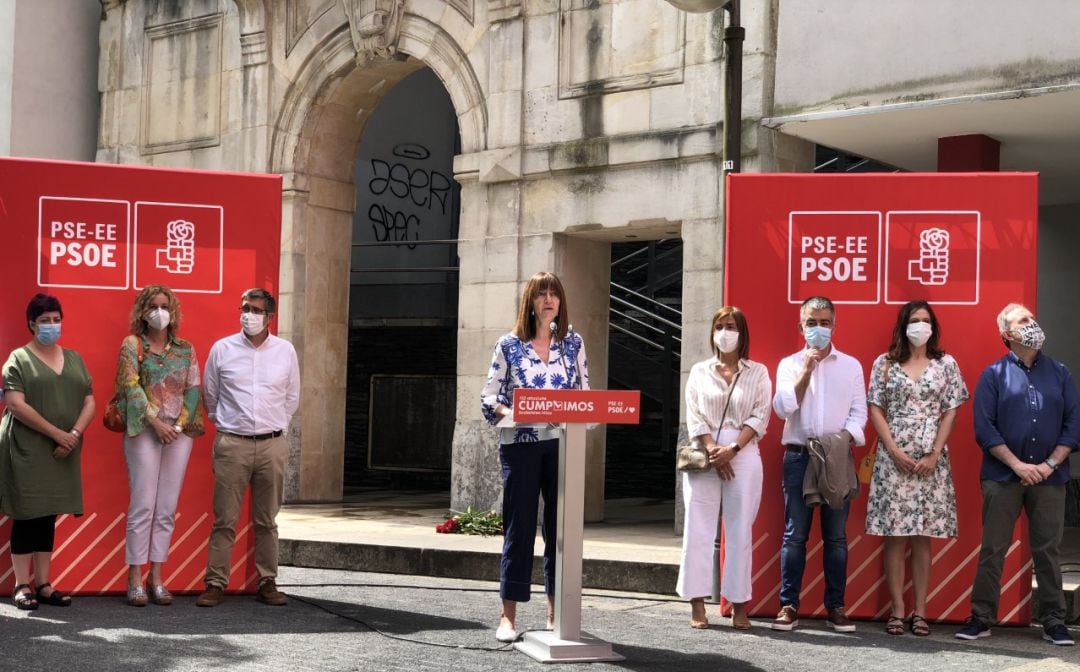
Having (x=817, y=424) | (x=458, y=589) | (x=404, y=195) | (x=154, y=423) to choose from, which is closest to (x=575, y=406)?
(x=817, y=424)

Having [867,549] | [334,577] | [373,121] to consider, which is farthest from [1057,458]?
[373,121]

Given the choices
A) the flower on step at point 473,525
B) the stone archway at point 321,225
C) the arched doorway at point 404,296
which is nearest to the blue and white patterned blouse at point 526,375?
the flower on step at point 473,525

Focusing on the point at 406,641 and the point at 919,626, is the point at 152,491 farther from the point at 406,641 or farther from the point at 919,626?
the point at 919,626

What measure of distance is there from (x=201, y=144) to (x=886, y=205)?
30.8ft

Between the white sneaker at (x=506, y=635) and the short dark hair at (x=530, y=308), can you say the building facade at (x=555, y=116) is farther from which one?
the white sneaker at (x=506, y=635)

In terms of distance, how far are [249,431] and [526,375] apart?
201cm

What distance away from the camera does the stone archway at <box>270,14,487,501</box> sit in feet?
49.9

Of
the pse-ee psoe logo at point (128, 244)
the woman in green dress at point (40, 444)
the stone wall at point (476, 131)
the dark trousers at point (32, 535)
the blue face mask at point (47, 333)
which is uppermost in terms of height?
the stone wall at point (476, 131)

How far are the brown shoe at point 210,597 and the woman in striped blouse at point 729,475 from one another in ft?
8.68

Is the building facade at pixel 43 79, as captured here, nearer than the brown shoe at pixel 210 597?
No

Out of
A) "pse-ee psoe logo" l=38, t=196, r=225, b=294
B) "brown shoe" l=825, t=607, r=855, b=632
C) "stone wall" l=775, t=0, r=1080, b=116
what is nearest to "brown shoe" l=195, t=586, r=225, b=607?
"pse-ee psoe logo" l=38, t=196, r=225, b=294

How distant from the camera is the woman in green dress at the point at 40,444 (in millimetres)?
8305

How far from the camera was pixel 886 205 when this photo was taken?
8680mm

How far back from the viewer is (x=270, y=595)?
8.77 meters
